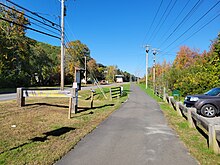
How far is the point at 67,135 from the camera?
669 cm

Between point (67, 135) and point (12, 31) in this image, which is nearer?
point (67, 135)

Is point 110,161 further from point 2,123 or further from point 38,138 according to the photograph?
point 2,123

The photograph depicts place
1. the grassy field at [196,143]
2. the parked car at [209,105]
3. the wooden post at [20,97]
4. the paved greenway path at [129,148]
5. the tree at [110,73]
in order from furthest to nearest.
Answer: the tree at [110,73] < the wooden post at [20,97] < the parked car at [209,105] < the grassy field at [196,143] < the paved greenway path at [129,148]

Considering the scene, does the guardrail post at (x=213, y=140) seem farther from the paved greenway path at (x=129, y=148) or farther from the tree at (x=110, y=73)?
the tree at (x=110, y=73)

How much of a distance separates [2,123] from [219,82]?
16.4m

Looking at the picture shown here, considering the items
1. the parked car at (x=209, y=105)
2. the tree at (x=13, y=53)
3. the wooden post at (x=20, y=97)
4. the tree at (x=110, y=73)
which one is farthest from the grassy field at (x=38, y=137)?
the tree at (x=110, y=73)

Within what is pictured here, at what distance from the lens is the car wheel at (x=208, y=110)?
11.0 metres

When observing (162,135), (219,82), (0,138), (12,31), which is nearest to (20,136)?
(0,138)

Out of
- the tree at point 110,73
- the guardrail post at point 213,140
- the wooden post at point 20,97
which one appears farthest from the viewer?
the tree at point 110,73

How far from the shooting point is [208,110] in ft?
36.4

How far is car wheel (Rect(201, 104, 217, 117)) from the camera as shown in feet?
36.2

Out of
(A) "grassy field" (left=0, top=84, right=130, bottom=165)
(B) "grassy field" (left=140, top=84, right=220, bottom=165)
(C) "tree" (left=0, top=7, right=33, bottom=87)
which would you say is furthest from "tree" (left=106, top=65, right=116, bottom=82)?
(B) "grassy field" (left=140, top=84, right=220, bottom=165)

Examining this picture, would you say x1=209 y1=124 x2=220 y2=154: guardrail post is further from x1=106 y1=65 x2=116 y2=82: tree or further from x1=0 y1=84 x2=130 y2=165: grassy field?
x1=106 y1=65 x2=116 y2=82: tree

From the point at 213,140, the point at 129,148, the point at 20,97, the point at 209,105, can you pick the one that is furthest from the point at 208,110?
the point at 20,97
